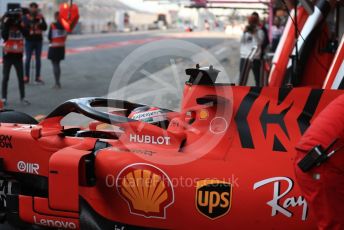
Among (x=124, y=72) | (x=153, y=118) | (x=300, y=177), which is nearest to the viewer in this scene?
(x=300, y=177)

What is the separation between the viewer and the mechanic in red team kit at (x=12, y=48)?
8984 millimetres

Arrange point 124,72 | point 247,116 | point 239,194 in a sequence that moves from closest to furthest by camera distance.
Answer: point 239,194 < point 247,116 < point 124,72

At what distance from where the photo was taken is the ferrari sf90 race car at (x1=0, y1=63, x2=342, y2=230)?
3.03 m

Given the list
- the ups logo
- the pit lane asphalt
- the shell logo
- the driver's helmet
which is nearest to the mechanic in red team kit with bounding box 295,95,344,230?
the ups logo

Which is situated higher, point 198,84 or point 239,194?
point 198,84

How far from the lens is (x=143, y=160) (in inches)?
128

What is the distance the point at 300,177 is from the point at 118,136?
1.59m

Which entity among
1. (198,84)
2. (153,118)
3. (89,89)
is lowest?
(89,89)

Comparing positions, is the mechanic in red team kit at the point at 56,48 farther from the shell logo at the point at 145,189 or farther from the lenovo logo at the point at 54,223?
the shell logo at the point at 145,189

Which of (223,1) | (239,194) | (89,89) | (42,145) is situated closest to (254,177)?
(239,194)

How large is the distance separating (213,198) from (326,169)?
88 cm

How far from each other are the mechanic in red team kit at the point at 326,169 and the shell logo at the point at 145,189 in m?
1.01

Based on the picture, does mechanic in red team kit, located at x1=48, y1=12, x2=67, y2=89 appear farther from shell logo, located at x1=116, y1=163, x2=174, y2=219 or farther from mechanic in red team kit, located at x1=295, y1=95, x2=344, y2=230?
mechanic in red team kit, located at x1=295, y1=95, x2=344, y2=230

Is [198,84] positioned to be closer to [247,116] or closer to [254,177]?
[247,116]
